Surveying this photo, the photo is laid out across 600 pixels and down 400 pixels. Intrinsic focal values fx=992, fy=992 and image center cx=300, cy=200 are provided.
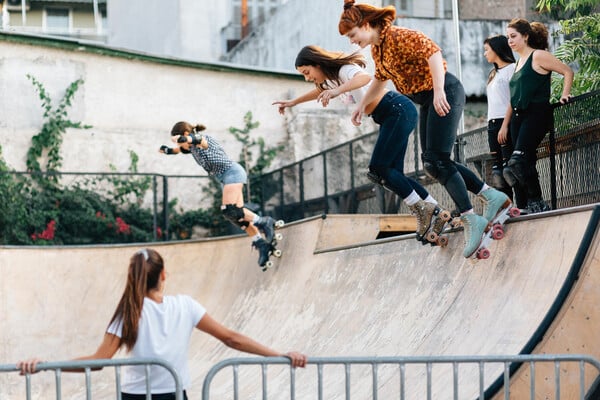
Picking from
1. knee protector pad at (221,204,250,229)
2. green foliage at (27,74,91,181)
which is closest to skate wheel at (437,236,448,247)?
knee protector pad at (221,204,250,229)

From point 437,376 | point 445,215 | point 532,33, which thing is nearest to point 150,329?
point 437,376

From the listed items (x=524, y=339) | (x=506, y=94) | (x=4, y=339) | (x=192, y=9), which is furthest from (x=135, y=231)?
(x=524, y=339)

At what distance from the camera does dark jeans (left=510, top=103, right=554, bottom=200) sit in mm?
8039

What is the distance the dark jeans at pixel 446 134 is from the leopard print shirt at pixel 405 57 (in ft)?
0.40

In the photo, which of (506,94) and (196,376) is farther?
(196,376)

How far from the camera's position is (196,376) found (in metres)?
11.5

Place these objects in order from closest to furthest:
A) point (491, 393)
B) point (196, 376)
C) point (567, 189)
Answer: point (491, 393), point (567, 189), point (196, 376)

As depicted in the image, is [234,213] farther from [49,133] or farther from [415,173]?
[49,133]

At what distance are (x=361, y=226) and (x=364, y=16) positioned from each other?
5438 mm

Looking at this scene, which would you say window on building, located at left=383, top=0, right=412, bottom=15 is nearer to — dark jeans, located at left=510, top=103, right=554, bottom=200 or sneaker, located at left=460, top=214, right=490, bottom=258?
dark jeans, located at left=510, top=103, right=554, bottom=200

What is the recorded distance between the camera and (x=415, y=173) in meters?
14.3

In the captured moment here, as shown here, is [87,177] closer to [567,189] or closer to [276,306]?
[276,306]

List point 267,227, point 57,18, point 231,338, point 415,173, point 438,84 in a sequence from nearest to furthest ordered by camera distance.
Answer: point 231,338, point 438,84, point 267,227, point 415,173, point 57,18

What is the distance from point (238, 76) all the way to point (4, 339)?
31.5ft
